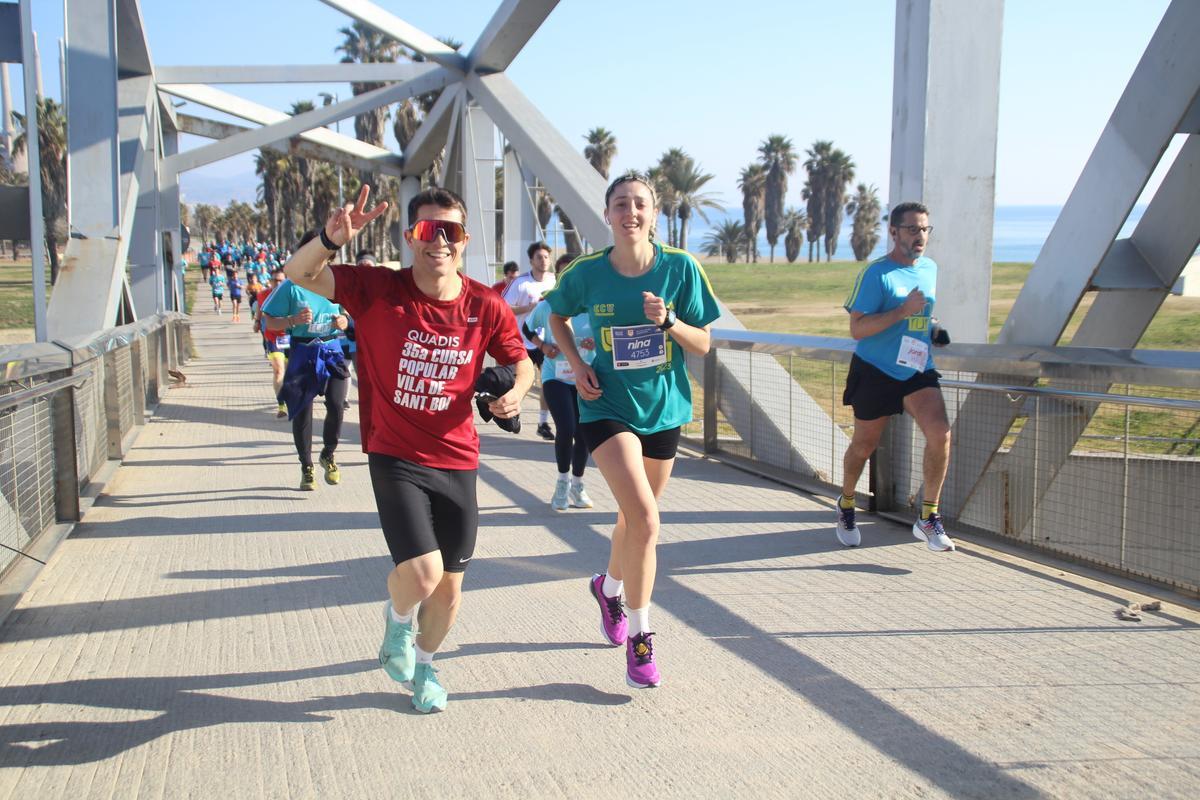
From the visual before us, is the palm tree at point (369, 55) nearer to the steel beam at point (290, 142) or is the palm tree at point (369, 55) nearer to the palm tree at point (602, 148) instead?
the palm tree at point (602, 148)

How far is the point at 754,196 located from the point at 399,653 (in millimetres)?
110769

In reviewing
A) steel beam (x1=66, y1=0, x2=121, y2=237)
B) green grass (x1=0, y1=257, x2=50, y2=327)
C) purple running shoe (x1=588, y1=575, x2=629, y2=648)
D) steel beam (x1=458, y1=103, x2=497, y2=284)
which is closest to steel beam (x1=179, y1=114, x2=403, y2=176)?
green grass (x1=0, y1=257, x2=50, y2=327)

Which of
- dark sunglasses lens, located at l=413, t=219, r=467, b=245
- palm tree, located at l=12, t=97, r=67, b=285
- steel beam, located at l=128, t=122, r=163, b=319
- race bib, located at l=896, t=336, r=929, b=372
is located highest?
palm tree, located at l=12, t=97, r=67, b=285

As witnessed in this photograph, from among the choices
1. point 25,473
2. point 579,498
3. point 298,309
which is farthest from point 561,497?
point 25,473

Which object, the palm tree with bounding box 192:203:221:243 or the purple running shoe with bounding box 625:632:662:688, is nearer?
the purple running shoe with bounding box 625:632:662:688

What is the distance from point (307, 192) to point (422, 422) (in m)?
85.2

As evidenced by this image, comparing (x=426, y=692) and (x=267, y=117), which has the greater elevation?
(x=267, y=117)

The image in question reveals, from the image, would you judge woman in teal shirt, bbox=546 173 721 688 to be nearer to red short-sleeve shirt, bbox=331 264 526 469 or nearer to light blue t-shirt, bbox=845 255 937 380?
red short-sleeve shirt, bbox=331 264 526 469

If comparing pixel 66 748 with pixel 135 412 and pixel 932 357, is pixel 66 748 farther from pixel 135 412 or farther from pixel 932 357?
pixel 135 412

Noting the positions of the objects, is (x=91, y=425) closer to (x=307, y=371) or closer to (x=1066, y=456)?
(x=307, y=371)

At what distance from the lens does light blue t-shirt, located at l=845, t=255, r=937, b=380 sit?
6.28 meters

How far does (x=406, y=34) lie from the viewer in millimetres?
16250

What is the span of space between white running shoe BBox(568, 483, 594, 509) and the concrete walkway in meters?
0.61

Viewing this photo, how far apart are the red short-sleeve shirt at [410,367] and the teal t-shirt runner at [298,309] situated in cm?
416
